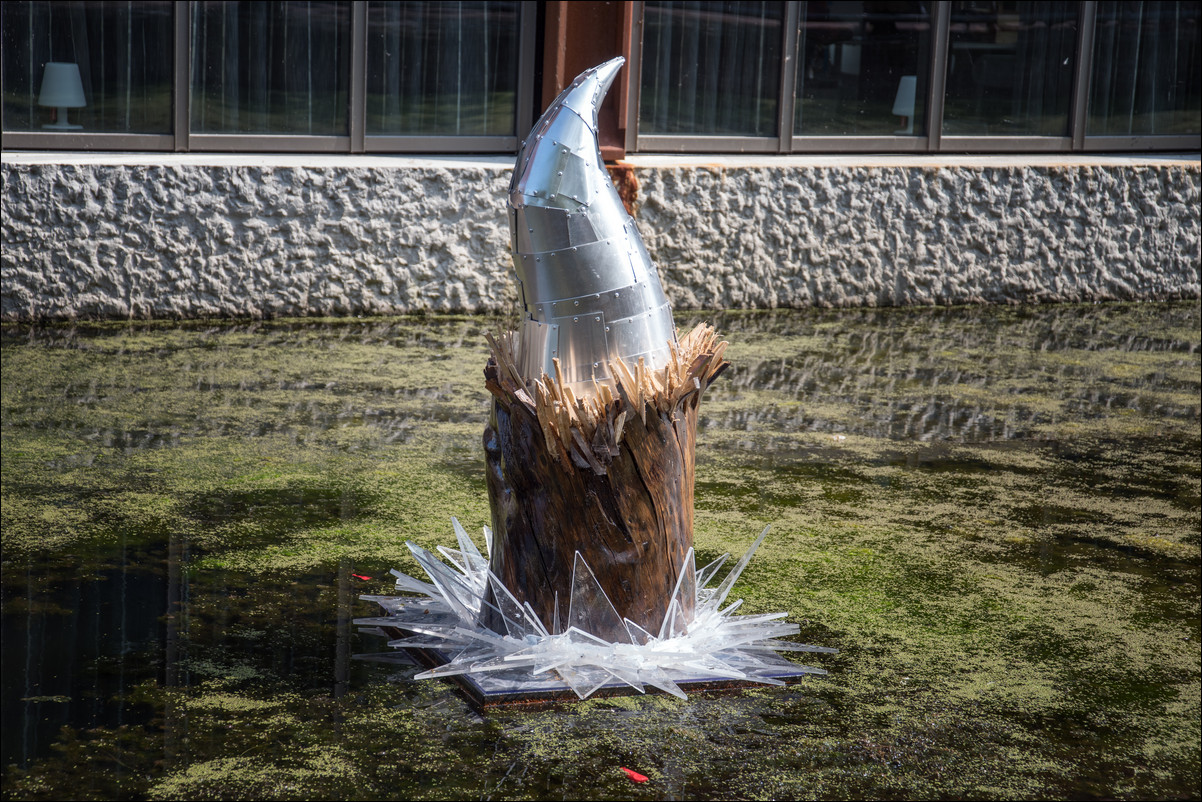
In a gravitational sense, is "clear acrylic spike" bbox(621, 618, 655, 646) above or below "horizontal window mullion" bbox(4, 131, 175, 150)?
below

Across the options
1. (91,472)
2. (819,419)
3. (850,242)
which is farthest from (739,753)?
(850,242)

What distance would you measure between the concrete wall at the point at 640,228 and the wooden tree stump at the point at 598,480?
134 inches

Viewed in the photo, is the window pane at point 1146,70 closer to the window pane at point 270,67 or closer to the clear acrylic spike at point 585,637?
the window pane at point 270,67

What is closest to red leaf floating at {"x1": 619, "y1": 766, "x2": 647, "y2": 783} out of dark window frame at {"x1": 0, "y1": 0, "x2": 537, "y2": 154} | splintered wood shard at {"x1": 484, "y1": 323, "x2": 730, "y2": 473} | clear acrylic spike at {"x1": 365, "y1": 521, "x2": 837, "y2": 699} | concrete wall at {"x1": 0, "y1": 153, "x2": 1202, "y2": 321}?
clear acrylic spike at {"x1": 365, "y1": 521, "x2": 837, "y2": 699}

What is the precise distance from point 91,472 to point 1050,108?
5.55 metres

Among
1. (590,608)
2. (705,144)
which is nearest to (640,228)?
(705,144)

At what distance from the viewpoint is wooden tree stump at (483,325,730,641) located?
7.88 feet

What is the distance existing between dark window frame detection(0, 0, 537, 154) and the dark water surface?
863 millimetres

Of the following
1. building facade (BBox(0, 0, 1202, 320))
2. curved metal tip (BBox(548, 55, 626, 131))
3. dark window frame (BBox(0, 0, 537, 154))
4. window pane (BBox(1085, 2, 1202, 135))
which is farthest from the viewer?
window pane (BBox(1085, 2, 1202, 135))

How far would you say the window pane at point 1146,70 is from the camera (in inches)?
284

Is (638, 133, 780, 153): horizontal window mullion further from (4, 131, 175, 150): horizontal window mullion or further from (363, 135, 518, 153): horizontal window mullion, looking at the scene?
(4, 131, 175, 150): horizontal window mullion

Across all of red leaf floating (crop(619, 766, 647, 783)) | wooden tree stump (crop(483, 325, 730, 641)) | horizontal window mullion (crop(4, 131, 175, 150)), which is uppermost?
horizontal window mullion (crop(4, 131, 175, 150))

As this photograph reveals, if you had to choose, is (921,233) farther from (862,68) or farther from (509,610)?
(509,610)

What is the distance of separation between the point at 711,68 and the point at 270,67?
217cm
